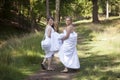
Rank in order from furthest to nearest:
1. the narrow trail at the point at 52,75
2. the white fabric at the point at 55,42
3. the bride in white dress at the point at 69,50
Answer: the white fabric at the point at 55,42, the bride in white dress at the point at 69,50, the narrow trail at the point at 52,75

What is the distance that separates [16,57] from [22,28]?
3646 centimetres

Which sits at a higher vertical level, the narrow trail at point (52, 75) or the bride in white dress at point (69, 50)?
the bride in white dress at point (69, 50)

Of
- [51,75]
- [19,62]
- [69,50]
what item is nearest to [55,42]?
[69,50]

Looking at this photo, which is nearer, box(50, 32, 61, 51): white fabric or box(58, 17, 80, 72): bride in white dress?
box(58, 17, 80, 72): bride in white dress

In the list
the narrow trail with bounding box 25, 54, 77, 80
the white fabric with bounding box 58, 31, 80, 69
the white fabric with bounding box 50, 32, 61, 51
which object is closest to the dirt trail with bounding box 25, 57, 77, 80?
the narrow trail with bounding box 25, 54, 77, 80

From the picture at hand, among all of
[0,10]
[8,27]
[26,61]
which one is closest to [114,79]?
[26,61]

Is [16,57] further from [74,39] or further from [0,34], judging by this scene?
[0,34]

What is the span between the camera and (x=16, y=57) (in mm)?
14875

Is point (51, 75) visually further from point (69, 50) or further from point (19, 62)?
point (19, 62)

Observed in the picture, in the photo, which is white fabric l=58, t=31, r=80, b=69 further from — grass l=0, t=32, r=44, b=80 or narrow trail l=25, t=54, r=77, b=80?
grass l=0, t=32, r=44, b=80

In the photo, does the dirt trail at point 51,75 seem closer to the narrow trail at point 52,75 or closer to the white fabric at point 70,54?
the narrow trail at point 52,75

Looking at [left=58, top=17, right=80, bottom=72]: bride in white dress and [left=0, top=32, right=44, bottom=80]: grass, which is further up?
[left=58, top=17, right=80, bottom=72]: bride in white dress

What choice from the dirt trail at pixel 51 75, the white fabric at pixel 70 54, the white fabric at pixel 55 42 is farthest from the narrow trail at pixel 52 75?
the white fabric at pixel 55 42

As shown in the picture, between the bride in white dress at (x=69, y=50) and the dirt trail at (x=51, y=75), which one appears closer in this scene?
the dirt trail at (x=51, y=75)
